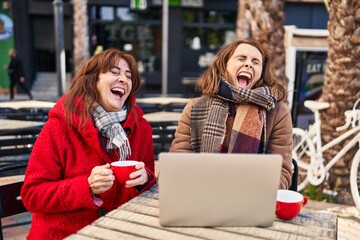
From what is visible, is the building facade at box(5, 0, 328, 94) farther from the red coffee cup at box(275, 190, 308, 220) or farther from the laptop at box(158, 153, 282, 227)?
the laptop at box(158, 153, 282, 227)

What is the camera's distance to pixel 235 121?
2029 millimetres

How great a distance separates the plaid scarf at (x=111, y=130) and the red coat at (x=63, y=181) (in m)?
0.05

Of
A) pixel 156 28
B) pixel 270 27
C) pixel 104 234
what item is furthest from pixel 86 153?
pixel 156 28

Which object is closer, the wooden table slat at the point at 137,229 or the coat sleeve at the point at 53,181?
the wooden table slat at the point at 137,229

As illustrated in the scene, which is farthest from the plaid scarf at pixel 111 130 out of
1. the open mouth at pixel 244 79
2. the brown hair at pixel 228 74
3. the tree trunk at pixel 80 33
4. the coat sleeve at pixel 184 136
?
the tree trunk at pixel 80 33

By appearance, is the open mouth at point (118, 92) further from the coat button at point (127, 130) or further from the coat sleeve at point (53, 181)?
the coat sleeve at point (53, 181)

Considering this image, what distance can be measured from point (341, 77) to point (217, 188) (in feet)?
11.3

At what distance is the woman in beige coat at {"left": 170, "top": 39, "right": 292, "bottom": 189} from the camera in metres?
1.98

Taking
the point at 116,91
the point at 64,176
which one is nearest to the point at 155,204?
the point at 64,176

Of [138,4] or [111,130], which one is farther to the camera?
[138,4]

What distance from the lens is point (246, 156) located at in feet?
3.84

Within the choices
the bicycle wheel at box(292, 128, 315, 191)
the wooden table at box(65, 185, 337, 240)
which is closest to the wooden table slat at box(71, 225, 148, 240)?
the wooden table at box(65, 185, 337, 240)

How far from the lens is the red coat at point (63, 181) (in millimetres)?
1629

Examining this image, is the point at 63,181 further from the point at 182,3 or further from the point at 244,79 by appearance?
the point at 182,3
